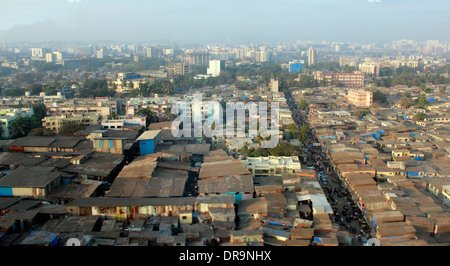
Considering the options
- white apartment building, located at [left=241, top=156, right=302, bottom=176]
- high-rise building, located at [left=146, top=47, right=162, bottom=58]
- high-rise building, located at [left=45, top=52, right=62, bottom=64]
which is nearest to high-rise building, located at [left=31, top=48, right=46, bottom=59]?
high-rise building, located at [left=45, top=52, right=62, bottom=64]

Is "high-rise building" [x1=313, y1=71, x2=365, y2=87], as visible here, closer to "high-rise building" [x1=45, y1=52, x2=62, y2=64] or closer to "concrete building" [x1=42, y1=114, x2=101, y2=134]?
"concrete building" [x1=42, y1=114, x2=101, y2=134]

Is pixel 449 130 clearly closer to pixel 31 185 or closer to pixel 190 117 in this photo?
pixel 190 117

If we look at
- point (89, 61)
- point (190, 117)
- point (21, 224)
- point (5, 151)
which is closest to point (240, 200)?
point (21, 224)

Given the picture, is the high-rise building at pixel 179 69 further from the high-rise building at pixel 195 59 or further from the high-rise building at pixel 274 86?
the high-rise building at pixel 274 86

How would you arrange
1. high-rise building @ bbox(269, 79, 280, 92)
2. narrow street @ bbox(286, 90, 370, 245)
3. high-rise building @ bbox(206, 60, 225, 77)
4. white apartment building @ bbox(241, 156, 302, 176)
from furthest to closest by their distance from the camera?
1. high-rise building @ bbox(206, 60, 225, 77)
2. high-rise building @ bbox(269, 79, 280, 92)
3. white apartment building @ bbox(241, 156, 302, 176)
4. narrow street @ bbox(286, 90, 370, 245)

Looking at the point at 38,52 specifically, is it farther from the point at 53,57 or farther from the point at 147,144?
the point at 147,144

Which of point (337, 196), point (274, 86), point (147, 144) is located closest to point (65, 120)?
point (147, 144)

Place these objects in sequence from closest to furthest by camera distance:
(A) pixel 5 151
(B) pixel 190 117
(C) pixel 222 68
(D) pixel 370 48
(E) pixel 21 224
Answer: (E) pixel 21 224, (A) pixel 5 151, (B) pixel 190 117, (C) pixel 222 68, (D) pixel 370 48
